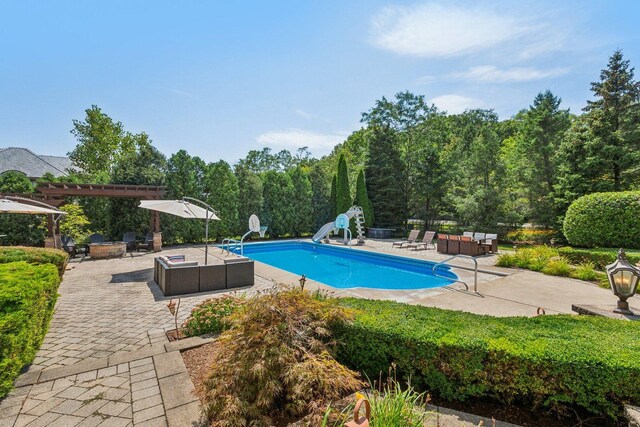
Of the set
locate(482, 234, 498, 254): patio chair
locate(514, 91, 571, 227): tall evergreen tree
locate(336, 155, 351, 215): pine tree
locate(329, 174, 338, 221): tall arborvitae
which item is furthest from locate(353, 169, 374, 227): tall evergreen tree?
locate(514, 91, 571, 227): tall evergreen tree

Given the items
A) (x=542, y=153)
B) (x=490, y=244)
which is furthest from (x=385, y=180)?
(x=490, y=244)

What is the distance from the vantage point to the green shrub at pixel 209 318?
4391 mm

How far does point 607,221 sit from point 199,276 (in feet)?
A: 43.7

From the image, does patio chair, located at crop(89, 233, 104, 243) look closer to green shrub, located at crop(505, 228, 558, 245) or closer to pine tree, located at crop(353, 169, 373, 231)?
pine tree, located at crop(353, 169, 373, 231)

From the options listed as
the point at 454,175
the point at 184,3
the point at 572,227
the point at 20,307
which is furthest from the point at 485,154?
A: the point at 20,307

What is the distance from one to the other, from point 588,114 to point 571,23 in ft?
33.7

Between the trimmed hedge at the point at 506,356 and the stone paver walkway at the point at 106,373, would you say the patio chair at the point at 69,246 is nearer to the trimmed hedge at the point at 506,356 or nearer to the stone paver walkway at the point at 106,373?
the stone paver walkway at the point at 106,373

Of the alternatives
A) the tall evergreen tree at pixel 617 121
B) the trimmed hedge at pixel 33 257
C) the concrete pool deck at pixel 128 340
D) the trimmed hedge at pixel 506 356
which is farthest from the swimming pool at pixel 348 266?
the tall evergreen tree at pixel 617 121

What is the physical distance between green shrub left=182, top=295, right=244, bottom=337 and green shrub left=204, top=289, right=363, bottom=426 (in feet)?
5.55

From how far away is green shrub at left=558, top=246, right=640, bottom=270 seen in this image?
8.69 m

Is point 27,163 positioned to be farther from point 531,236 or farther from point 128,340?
point 531,236

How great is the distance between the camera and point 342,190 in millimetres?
20859

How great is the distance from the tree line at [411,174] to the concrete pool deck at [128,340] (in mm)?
7474

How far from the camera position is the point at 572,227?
36.0 feet
